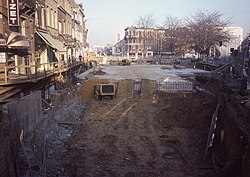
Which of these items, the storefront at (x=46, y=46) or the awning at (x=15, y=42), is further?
the storefront at (x=46, y=46)

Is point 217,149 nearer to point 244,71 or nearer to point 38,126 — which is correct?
point 38,126

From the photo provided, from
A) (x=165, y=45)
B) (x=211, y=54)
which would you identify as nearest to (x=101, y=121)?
(x=211, y=54)

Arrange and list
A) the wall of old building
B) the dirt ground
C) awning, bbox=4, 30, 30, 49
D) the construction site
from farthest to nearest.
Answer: awning, bbox=4, 30, 30, 49 → the dirt ground → the construction site → the wall of old building

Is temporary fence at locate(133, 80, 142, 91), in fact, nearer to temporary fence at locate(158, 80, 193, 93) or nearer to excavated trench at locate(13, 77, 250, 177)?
excavated trench at locate(13, 77, 250, 177)

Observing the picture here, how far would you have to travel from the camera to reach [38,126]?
14828 mm

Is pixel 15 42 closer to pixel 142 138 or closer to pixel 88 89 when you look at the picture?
pixel 142 138

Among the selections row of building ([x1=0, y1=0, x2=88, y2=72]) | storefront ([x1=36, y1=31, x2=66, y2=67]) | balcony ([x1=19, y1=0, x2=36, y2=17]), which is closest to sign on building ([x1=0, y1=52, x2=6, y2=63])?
row of building ([x1=0, y1=0, x2=88, y2=72])

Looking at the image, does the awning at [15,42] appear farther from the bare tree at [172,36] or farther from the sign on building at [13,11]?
the bare tree at [172,36]

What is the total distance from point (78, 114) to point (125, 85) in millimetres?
7311

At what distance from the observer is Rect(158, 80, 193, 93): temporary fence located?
25641 millimetres

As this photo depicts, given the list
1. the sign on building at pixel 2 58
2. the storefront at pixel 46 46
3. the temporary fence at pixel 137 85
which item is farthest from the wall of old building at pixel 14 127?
the temporary fence at pixel 137 85

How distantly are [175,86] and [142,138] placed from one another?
411 inches

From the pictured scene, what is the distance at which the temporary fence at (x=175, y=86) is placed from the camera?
84.1 ft

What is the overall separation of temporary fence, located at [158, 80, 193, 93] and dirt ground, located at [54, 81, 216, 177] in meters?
1.12
